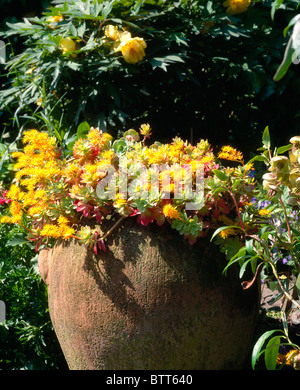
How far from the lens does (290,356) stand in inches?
67.4

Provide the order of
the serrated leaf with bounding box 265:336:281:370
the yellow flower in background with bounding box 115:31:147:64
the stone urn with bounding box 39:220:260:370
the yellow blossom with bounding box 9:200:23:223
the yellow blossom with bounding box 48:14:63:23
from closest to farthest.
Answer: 1. the serrated leaf with bounding box 265:336:281:370
2. the stone urn with bounding box 39:220:260:370
3. the yellow blossom with bounding box 9:200:23:223
4. the yellow flower in background with bounding box 115:31:147:64
5. the yellow blossom with bounding box 48:14:63:23

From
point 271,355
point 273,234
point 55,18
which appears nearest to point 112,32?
point 55,18

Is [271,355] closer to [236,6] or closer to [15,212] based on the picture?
[15,212]

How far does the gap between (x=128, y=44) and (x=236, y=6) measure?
79cm

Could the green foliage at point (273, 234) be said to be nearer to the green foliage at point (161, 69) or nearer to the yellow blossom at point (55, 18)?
the green foliage at point (161, 69)

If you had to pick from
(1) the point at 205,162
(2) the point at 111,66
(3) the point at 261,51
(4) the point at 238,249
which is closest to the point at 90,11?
(2) the point at 111,66

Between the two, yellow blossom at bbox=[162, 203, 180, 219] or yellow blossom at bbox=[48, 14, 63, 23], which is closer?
yellow blossom at bbox=[162, 203, 180, 219]

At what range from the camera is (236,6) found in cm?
281

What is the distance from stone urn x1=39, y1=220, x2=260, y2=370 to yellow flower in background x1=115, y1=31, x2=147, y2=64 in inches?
44.0

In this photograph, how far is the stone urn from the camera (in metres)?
1.71

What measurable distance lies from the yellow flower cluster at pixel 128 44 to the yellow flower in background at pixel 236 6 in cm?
64

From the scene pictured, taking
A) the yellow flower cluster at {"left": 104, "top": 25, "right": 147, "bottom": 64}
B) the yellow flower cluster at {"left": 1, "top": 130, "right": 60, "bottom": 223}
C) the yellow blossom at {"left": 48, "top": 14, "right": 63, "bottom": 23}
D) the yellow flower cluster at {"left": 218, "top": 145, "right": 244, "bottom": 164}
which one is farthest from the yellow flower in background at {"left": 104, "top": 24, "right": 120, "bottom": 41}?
the yellow flower cluster at {"left": 218, "top": 145, "right": 244, "bottom": 164}

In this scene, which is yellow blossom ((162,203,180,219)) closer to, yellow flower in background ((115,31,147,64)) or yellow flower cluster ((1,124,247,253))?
yellow flower cluster ((1,124,247,253))

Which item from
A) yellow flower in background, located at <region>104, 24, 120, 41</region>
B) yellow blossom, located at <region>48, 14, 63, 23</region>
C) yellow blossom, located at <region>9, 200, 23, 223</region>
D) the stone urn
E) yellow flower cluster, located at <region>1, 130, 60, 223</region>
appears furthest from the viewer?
yellow blossom, located at <region>48, 14, 63, 23</region>
